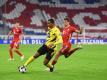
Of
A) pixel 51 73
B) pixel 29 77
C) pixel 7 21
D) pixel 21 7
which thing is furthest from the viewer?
pixel 21 7

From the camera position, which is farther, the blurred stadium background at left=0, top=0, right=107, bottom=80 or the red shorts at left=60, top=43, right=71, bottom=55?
the blurred stadium background at left=0, top=0, right=107, bottom=80

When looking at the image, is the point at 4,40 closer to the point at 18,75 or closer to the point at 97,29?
the point at 97,29

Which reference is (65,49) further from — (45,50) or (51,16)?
(51,16)

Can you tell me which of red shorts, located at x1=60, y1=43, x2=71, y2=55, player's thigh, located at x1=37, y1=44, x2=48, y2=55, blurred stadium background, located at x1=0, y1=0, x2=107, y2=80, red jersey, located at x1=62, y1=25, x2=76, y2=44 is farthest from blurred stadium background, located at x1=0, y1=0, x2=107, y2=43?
player's thigh, located at x1=37, y1=44, x2=48, y2=55

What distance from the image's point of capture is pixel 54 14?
55.2 metres

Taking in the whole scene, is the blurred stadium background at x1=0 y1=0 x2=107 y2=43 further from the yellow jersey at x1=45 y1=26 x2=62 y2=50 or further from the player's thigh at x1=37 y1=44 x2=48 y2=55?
the player's thigh at x1=37 y1=44 x2=48 y2=55

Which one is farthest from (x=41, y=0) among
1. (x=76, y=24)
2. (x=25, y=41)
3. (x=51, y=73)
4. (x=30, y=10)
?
(x=51, y=73)

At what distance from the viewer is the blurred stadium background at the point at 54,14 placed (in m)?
50.2

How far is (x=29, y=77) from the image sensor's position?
14.4 meters

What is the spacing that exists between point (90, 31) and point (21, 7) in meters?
9.96

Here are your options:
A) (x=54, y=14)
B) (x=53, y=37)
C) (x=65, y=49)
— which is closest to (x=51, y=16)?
(x=54, y=14)

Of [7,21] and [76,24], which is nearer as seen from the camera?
[7,21]

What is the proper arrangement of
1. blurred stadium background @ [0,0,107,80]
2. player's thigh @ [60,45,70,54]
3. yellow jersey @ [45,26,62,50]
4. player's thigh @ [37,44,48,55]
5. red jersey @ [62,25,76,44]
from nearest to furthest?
player's thigh @ [37,44,48,55], yellow jersey @ [45,26,62,50], player's thigh @ [60,45,70,54], red jersey @ [62,25,76,44], blurred stadium background @ [0,0,107,80]

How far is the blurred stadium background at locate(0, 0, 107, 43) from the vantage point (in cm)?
5022
